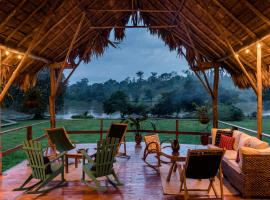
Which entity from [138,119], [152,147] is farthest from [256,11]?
[138,119]

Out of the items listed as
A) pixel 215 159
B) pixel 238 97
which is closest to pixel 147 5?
pixel 215 159

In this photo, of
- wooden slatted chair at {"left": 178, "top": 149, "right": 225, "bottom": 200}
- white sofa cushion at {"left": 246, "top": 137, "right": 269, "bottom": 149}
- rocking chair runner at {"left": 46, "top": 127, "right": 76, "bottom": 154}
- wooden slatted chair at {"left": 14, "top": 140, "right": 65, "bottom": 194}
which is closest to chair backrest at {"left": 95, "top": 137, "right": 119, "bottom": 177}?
wooden slatted chair at {"left": 14, "top": 140, "right": 65, "bottom": 194}

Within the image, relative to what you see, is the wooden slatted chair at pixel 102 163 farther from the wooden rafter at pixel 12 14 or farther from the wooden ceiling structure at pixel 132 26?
the wooden rafter at pixel 12 14

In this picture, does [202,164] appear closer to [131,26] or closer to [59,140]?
[59,140]

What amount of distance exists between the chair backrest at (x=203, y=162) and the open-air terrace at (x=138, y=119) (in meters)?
0.01

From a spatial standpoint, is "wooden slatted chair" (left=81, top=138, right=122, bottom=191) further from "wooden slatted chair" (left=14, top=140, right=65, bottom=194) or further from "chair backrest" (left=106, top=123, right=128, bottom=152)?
"chair backrest" (left=106, top=123, right=128, bottom=152)

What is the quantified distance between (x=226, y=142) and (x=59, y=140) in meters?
3.76

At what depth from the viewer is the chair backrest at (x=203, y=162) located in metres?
3.91

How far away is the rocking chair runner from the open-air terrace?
0.02 meters

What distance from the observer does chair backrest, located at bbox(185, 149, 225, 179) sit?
154 inches

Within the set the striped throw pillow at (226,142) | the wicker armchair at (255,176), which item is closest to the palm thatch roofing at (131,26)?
the striped throw pillow at (226,142)

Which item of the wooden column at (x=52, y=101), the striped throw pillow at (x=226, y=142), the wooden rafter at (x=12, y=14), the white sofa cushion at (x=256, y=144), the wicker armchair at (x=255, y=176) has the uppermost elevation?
the wooden rafter at (x=12, y=14)

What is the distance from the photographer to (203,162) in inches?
157

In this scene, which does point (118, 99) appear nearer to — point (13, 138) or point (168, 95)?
point (168, 95)
